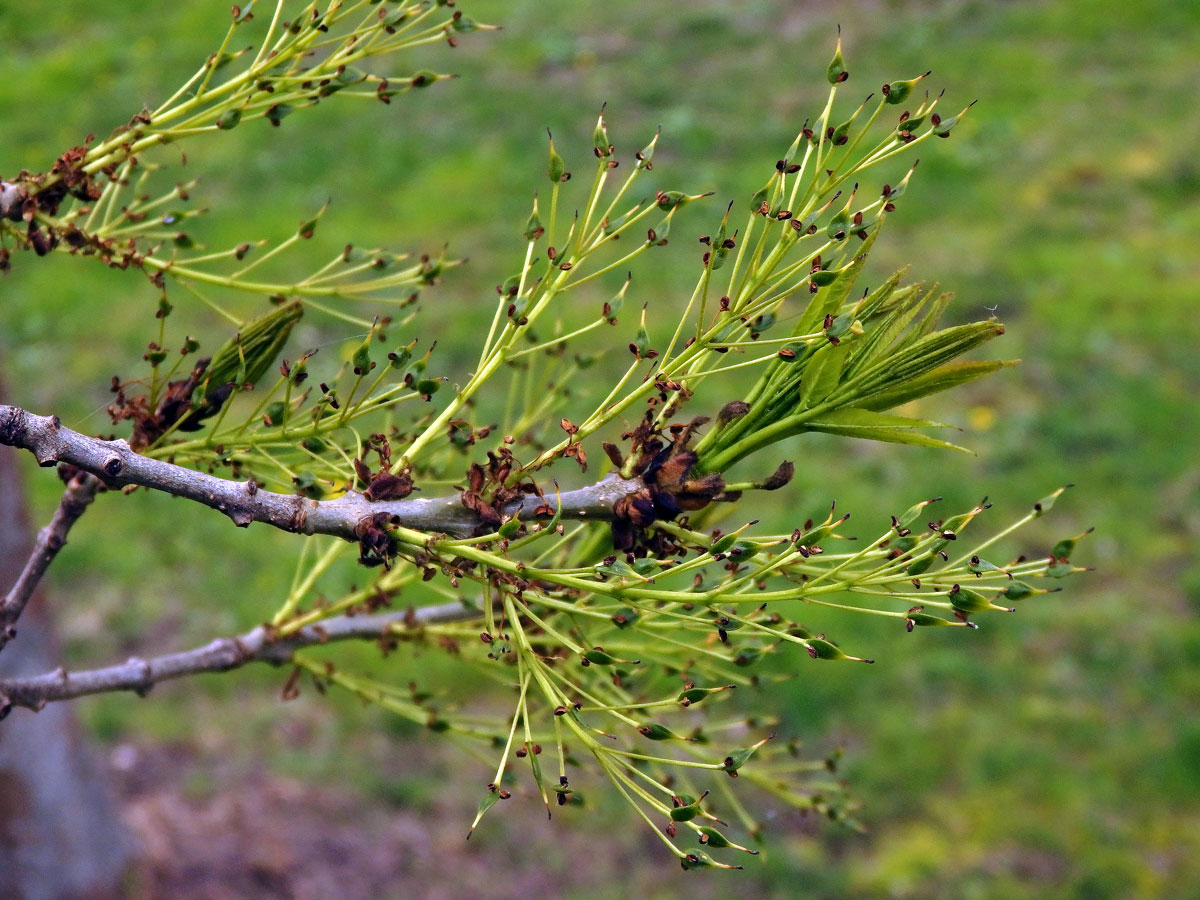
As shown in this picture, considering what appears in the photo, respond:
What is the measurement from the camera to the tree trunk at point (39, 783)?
4188 mm

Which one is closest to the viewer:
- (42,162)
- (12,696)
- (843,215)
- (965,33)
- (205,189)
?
(843,215)

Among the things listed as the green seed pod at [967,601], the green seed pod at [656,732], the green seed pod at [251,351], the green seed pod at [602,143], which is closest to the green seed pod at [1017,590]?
the green seed pod at [967,601]

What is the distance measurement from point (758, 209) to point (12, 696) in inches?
56.8

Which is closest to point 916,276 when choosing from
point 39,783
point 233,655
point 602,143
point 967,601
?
point 39,783

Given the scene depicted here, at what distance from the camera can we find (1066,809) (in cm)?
496

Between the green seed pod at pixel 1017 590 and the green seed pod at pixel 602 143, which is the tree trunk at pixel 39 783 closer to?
the green seed pod at pixel 602 143

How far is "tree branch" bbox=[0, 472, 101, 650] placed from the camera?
70.9 inches

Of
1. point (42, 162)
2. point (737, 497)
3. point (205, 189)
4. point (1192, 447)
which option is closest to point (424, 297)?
point (205, 189)

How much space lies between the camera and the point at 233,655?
2.06 m

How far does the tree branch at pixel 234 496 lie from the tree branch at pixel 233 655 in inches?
20.6

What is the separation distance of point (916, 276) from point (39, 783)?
5902 mm

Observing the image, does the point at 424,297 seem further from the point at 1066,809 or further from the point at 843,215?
the point at 843,215

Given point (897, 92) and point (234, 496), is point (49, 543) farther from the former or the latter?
point (897, 92)

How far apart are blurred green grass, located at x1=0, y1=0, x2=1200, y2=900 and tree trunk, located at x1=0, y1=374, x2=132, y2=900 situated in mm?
783
